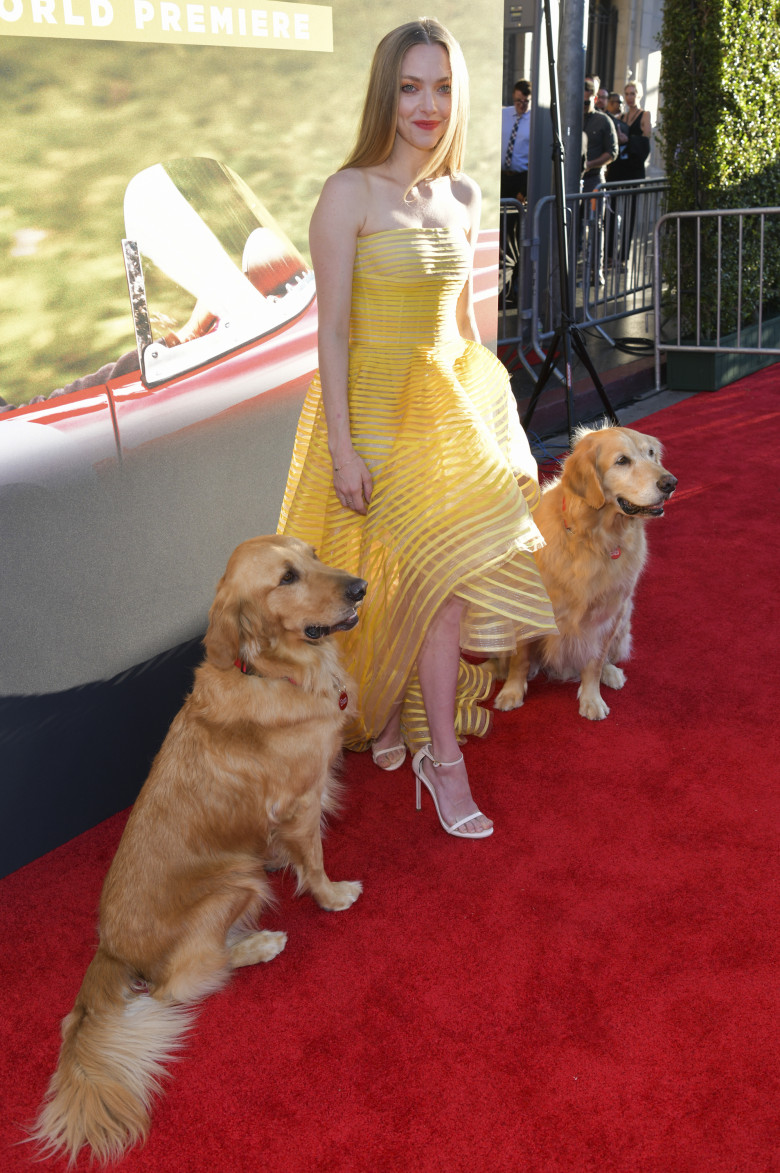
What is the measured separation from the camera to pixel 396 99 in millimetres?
2236

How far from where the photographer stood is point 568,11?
8250 millimetres

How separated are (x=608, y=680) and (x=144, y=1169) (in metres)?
2.24

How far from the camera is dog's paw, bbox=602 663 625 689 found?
11.1 ft

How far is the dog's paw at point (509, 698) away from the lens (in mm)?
3307

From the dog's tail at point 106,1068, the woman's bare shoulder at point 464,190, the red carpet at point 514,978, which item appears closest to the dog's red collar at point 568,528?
the red carpet at point 514,978

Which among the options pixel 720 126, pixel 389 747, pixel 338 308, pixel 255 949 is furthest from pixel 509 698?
pixel 720 126

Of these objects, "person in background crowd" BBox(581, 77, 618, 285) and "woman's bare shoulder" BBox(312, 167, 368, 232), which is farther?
"person in background crowd" BBox(581, 77, 618, 285)

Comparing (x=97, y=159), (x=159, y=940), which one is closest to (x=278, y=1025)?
(x=159, y=940)

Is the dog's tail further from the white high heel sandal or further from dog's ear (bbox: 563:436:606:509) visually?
dog's ear (bbox: 563:436:606:509)

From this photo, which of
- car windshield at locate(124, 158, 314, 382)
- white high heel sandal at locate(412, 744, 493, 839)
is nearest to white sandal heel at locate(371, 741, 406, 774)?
white high heel sandal at locate(412, 744, 493, 839)

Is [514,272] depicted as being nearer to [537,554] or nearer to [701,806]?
[537,554]

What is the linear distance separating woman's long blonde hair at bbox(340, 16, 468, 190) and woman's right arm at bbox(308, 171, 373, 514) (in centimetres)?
10

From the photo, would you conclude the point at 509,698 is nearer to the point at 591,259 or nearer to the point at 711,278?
the point at 711,278

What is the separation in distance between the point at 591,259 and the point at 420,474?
6.30 meters
